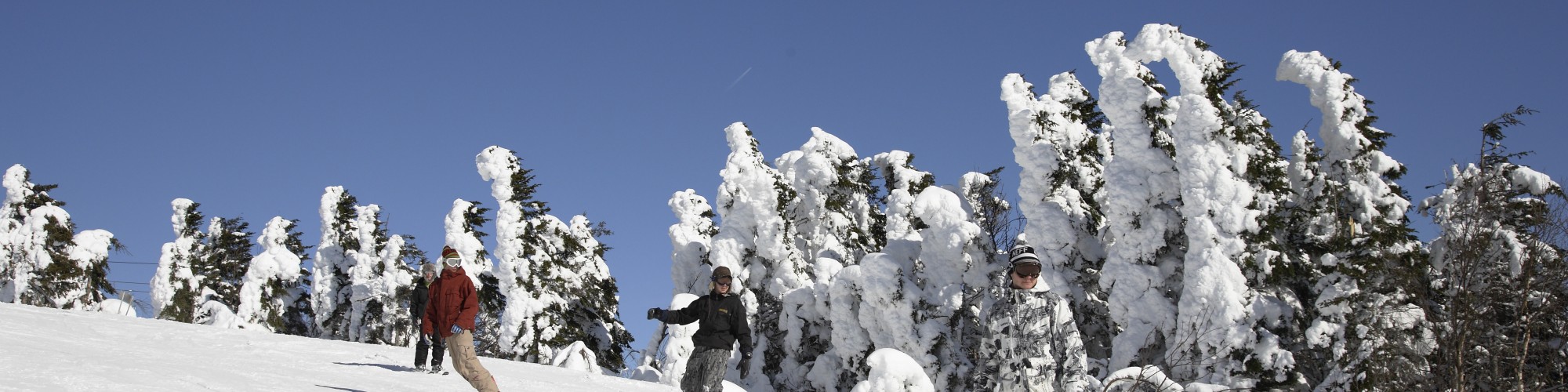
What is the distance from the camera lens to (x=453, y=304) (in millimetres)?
9523

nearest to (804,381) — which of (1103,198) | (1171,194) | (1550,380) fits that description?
(1103,198)

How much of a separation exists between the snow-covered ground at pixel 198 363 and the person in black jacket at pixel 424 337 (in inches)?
10.6

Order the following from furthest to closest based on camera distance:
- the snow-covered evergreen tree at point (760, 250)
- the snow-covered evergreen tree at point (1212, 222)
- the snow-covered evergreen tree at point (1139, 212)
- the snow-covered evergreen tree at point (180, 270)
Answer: the snow-covered evergreen tree at point (180, 270) < the snow-covered evergreen tree at point (760, 250) < the snow-covered evergreen tree at point (1139, 212) < the snow-covered evergreen tree at point (1212, 222)

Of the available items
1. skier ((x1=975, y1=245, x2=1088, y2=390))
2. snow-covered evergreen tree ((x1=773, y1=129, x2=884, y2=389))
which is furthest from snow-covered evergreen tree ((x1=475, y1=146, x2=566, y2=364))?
skier ((x1=975, y1=245, x2=1088, y2=390))

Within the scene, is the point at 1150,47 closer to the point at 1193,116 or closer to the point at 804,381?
the point at 1193,116

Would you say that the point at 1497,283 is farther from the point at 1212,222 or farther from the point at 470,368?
the point at 470,368

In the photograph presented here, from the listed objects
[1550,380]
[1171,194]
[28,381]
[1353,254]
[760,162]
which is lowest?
[28,381]

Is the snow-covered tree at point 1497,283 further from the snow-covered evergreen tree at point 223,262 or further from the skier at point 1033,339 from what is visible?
the snow-covered evergreen tree at point 223,262

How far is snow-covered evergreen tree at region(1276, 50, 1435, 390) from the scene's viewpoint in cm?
2022

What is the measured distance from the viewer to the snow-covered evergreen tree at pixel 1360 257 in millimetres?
20219

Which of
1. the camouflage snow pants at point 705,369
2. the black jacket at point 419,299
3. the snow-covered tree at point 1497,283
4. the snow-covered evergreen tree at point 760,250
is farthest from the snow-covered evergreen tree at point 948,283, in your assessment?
the camouflage snow pants at point 705,369

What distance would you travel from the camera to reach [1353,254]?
71.6 ft

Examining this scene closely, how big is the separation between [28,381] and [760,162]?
2600 cm

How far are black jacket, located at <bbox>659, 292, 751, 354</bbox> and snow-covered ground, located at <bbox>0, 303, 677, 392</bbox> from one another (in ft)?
9.52
